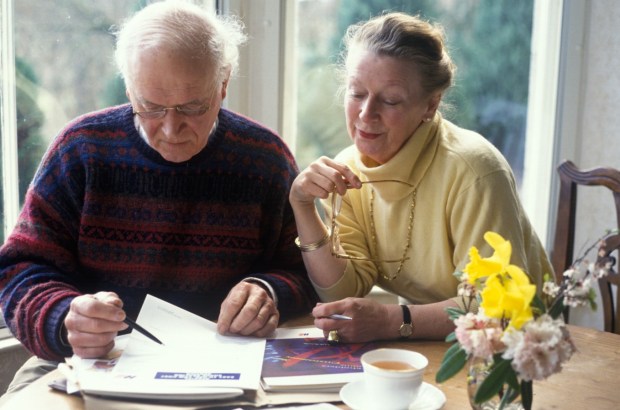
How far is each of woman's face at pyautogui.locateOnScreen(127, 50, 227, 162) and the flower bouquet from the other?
76 centimetres

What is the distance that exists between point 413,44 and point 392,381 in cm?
81

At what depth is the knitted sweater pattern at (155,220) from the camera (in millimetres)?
1533

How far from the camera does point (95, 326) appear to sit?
47.4 inches

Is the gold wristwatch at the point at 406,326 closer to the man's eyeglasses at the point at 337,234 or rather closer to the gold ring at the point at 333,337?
the gold ring at the point at 333,337

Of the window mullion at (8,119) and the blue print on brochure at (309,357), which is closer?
the blue print on brochure at (309,357)

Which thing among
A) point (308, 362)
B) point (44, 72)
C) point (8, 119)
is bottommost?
point (308, 362)

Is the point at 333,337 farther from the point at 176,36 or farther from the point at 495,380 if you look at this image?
the point at 176,36

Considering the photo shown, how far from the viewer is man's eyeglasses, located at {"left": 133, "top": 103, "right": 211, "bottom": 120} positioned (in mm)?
1449

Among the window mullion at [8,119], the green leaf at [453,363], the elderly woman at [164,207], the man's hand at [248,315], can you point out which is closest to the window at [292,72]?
the window mullion at [8,119]

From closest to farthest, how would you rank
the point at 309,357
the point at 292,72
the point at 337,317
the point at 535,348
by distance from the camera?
the point at 535,348, the point at 309,357, the point at 337,317, the point at 292,72

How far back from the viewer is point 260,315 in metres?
1.34

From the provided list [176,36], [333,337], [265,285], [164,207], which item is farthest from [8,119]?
[333,337]

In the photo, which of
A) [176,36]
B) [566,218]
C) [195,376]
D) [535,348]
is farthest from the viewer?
[566,218]

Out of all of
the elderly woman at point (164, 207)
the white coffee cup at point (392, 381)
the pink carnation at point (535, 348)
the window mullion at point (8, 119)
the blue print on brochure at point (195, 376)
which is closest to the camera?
the pink carnation at point (535, 348)
